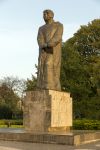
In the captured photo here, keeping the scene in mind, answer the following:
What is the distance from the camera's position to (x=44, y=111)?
1566 centimetres

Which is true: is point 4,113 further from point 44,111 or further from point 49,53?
point 44,111

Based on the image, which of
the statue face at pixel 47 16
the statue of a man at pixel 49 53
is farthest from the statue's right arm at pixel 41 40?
the statue face at pixel 47 16

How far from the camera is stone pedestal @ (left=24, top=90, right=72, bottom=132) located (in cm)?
1559

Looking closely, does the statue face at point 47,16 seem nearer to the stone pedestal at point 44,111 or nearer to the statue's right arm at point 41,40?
the statue's right arm at point 41,40

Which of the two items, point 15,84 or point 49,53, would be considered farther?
point 15,84

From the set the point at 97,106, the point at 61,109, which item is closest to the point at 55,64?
the point at 61,109

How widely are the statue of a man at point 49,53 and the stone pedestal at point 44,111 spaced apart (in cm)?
52

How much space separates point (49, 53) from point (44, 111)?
2.59m

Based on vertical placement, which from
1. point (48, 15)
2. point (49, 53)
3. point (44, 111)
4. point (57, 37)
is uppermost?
point (48, 15)

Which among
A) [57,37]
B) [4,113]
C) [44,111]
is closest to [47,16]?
[57,37]

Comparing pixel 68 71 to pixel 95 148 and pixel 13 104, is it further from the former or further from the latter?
pixel 95 148

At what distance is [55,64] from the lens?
54.9 ft

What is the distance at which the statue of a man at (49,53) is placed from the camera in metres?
16.4

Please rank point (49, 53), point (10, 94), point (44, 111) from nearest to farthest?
point (44, 111) < point (49, 53) < point (10, 94)
